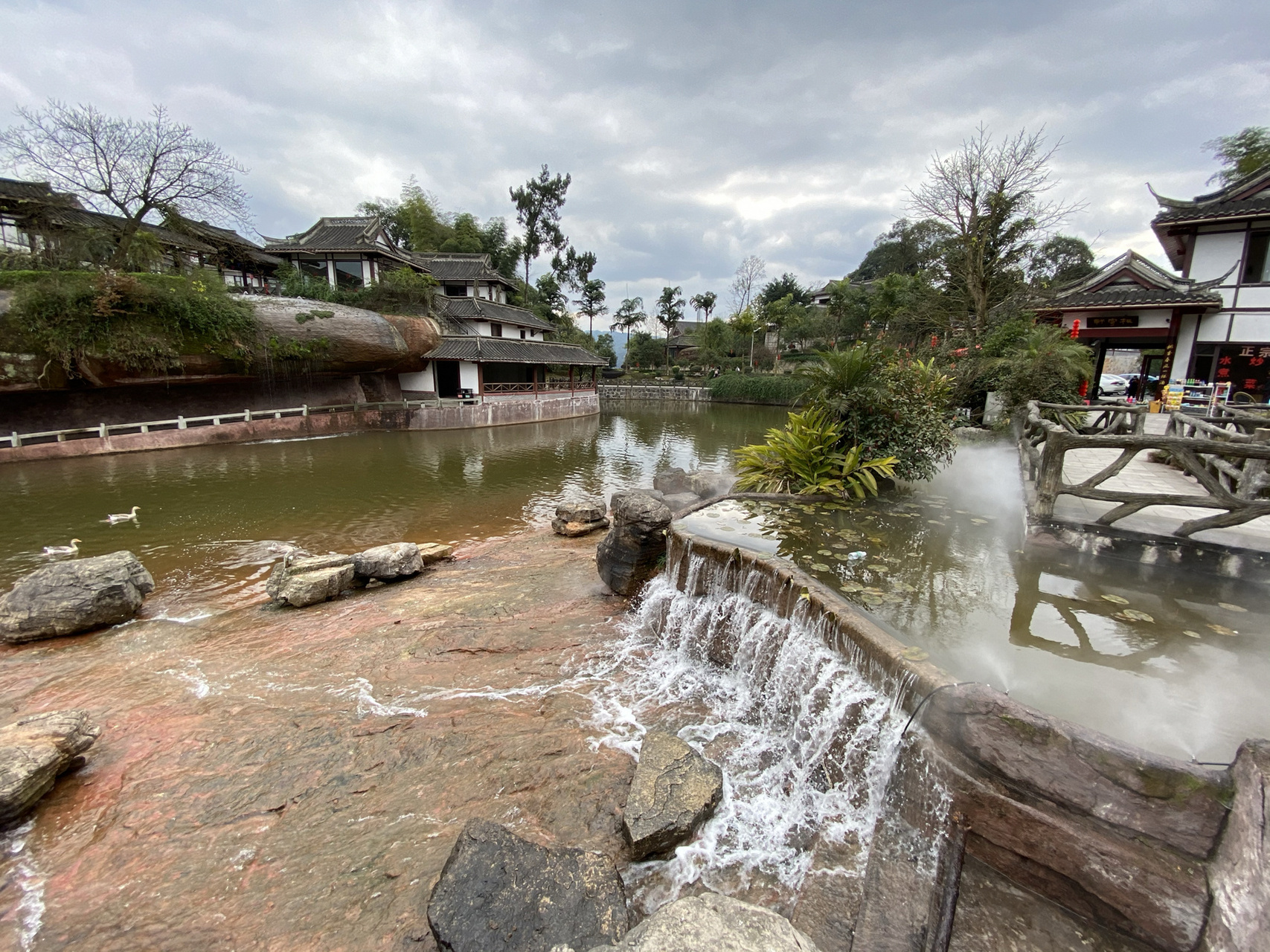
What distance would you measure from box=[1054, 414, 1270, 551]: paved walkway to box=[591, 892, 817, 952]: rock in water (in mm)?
5432

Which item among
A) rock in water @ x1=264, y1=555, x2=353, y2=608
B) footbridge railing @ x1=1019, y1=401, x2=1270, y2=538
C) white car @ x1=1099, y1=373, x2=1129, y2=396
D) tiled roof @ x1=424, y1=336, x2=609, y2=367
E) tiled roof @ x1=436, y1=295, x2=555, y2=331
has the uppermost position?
tiled roof @ x1=436, y1=295, x2=555, y2=331

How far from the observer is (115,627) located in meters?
6.36

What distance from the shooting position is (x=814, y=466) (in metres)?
7.73

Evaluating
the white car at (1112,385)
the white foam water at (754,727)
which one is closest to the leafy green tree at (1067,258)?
the white car at (1112,385)

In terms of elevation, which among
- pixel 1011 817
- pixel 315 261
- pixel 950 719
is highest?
pixel 315 261

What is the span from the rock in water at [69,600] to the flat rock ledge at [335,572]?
151cm

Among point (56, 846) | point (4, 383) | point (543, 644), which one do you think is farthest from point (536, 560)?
point (4, 383)

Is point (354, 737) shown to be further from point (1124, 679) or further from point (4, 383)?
point (4, 383)

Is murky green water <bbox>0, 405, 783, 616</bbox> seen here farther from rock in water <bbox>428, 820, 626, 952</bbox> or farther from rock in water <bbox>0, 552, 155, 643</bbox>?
rock in water <bbox>428, 820, 626, 952</bbox>

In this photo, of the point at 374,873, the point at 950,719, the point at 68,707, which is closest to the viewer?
the point at 950,719

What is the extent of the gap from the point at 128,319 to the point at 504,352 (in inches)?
587

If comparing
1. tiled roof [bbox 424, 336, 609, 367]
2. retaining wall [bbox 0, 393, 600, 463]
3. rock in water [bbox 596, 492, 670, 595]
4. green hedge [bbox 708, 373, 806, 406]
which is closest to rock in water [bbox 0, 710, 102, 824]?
rock in water [bbox 596, 492, 670, 595]

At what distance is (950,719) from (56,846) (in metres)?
5.53

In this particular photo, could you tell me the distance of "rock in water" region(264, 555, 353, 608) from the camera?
6949mm
